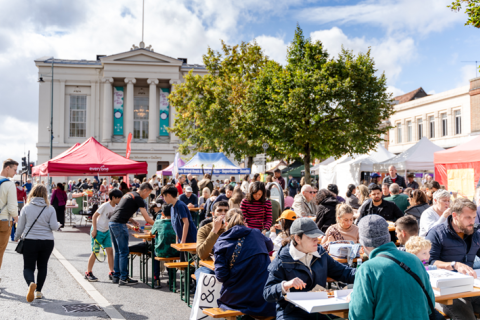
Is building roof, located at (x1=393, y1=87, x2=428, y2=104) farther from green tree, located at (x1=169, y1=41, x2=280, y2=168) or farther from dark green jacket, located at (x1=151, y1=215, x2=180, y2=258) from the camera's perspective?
dark green jacket, located at (x1=151, y1=215, x2=180, y2=258)

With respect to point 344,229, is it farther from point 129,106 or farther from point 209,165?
point 129,106

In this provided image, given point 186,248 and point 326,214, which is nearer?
point 186,248

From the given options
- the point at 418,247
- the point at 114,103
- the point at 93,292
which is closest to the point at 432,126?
the point at 114,103

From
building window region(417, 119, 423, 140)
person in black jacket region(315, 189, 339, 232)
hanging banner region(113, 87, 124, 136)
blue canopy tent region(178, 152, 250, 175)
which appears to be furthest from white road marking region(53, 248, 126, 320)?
hanging banner region(113, 87, 124, 136)

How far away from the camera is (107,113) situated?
5491 cm

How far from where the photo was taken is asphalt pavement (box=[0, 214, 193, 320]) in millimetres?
6129

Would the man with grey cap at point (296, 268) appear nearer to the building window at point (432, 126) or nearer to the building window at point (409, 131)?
the building window at point (432, 126)

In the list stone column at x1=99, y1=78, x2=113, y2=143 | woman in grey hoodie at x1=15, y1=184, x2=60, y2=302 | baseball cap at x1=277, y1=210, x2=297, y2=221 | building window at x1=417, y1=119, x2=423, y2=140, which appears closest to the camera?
baseball cap at x1=277, y1=210, x2=297, y2=221

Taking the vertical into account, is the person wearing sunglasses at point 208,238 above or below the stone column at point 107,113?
below

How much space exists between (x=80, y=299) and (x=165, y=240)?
65.5 inches

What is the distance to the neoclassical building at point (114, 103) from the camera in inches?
2163

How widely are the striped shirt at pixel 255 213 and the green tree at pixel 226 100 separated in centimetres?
1954

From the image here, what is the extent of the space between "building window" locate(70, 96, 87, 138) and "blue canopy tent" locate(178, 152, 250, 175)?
129ft

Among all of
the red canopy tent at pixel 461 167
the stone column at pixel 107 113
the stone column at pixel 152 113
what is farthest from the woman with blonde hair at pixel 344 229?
the stone column at pixel 107 113
